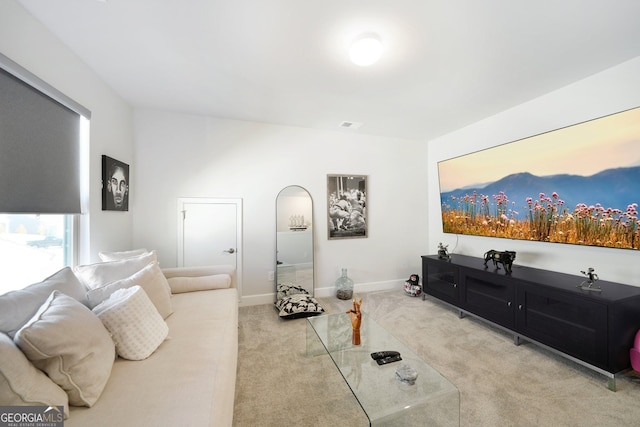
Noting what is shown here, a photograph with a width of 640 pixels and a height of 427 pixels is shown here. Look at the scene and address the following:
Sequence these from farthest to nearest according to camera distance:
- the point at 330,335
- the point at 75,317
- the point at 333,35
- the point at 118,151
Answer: the point at 118,151 → the point at 330,335 → the point at 333,35 → the point at 75,317

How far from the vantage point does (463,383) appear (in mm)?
1858

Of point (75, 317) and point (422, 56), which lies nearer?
point (75, 317)

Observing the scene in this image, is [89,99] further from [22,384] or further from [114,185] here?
[22,384]

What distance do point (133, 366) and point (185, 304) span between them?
86cm

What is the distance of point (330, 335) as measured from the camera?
6.64ft

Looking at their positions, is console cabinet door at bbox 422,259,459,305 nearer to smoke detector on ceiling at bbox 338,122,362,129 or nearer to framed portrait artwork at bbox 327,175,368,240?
framed portrait artwork at bbox 327,175,368,240

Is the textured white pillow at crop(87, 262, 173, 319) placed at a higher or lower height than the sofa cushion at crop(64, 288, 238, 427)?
higher

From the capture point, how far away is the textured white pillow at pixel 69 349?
3.09 ft

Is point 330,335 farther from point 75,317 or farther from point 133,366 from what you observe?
point 75,317

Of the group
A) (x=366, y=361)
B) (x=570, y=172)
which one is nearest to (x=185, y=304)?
(x=366, y=361)

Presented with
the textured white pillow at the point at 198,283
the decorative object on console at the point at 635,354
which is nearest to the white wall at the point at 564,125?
the decorative object on console at the point at 635,354

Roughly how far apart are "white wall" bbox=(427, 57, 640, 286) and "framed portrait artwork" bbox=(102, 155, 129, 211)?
14.8 ft

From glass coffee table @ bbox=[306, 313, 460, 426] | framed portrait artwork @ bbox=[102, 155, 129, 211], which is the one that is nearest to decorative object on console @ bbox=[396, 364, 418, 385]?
glass coffee table @ bbox=[306, 313, 460, 426]

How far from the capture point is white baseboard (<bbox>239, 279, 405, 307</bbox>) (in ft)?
11.2
